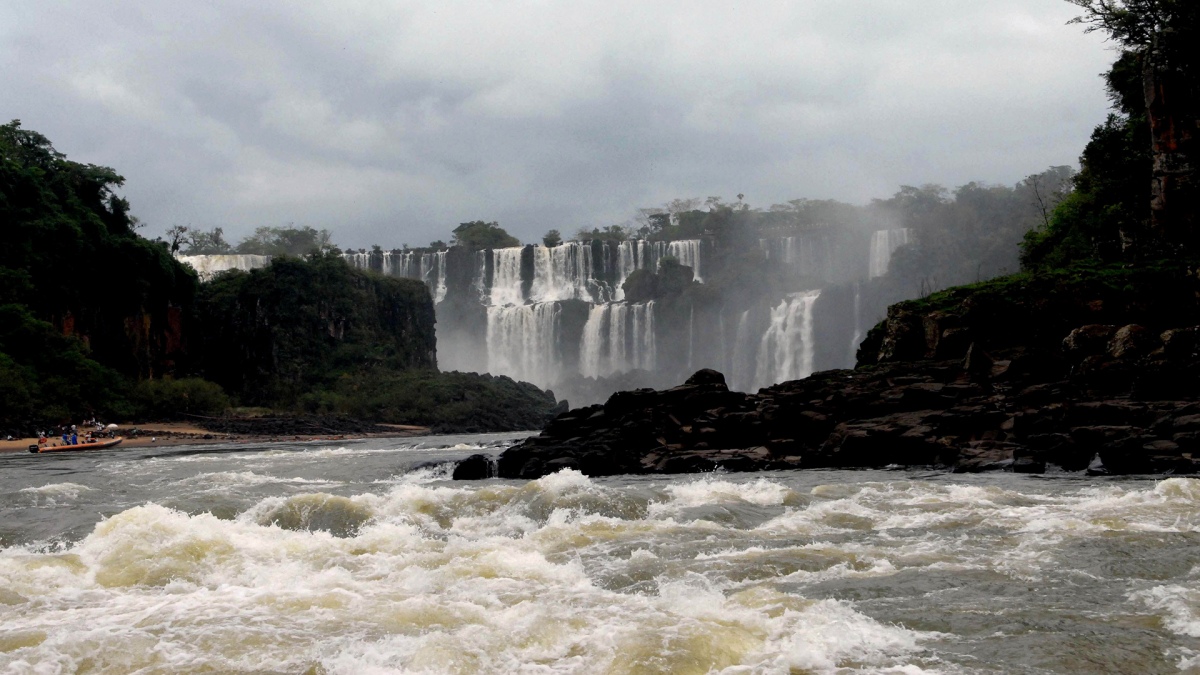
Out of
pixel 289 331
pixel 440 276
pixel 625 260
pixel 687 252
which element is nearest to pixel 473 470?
pixel 289 331

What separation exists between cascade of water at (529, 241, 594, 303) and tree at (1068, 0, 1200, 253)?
75.3 metres

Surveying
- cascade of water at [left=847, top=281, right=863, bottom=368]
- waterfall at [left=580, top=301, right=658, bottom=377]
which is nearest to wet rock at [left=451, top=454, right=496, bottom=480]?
cascade of water at [left=847, top=281, right=863, bottom=368]

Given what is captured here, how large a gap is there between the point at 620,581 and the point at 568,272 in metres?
99.0

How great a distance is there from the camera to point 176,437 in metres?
54.5

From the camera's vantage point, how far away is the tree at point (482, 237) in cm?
12731

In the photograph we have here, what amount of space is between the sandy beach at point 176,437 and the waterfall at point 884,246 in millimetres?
62928

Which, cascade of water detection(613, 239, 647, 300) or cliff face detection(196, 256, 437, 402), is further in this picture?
cascade of water detection(613, 239, 647, 300)

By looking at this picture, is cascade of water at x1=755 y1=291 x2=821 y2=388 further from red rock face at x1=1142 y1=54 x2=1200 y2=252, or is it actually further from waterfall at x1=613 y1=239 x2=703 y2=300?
red rock face at x1=1142 y1=54 x2=1200 y2=252

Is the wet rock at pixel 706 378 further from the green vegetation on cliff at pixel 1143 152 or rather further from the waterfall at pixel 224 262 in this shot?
the waterfall at pixel 224 262

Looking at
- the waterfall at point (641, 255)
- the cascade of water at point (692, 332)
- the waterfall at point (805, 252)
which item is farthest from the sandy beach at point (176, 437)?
the waterfall at point (805, 252)

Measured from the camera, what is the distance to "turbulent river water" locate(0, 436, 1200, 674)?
7504 mm

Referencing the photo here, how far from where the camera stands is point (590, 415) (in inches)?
1214

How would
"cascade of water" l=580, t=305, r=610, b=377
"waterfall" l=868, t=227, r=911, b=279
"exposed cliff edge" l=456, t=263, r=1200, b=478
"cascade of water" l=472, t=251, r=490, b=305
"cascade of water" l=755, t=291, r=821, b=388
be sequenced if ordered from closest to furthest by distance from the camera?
"exposed cliff edge" l=456, t=263, r=1200, b=478 < "cascade of water" l=755, t=291, r=821, b=388 < "cascade of water" l=580, t=305, r=610, b=377 < "waterfall" l=868, t=227, r=911, b=279 < "cascade of water" l=472, t=251, r=490, b=305

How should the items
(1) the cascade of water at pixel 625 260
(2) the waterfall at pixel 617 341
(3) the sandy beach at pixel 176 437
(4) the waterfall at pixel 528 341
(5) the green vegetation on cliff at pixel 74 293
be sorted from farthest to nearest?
1. (1) the cascade of water at pixel 625 260
2. (4) the waterfall at pixel 528 341
3. (2) the waterfall at pixel 617 341
4. (5) the green vegetation on cliff at pixel 74 293
5. (3) the sandy beach at pixel 176 437
